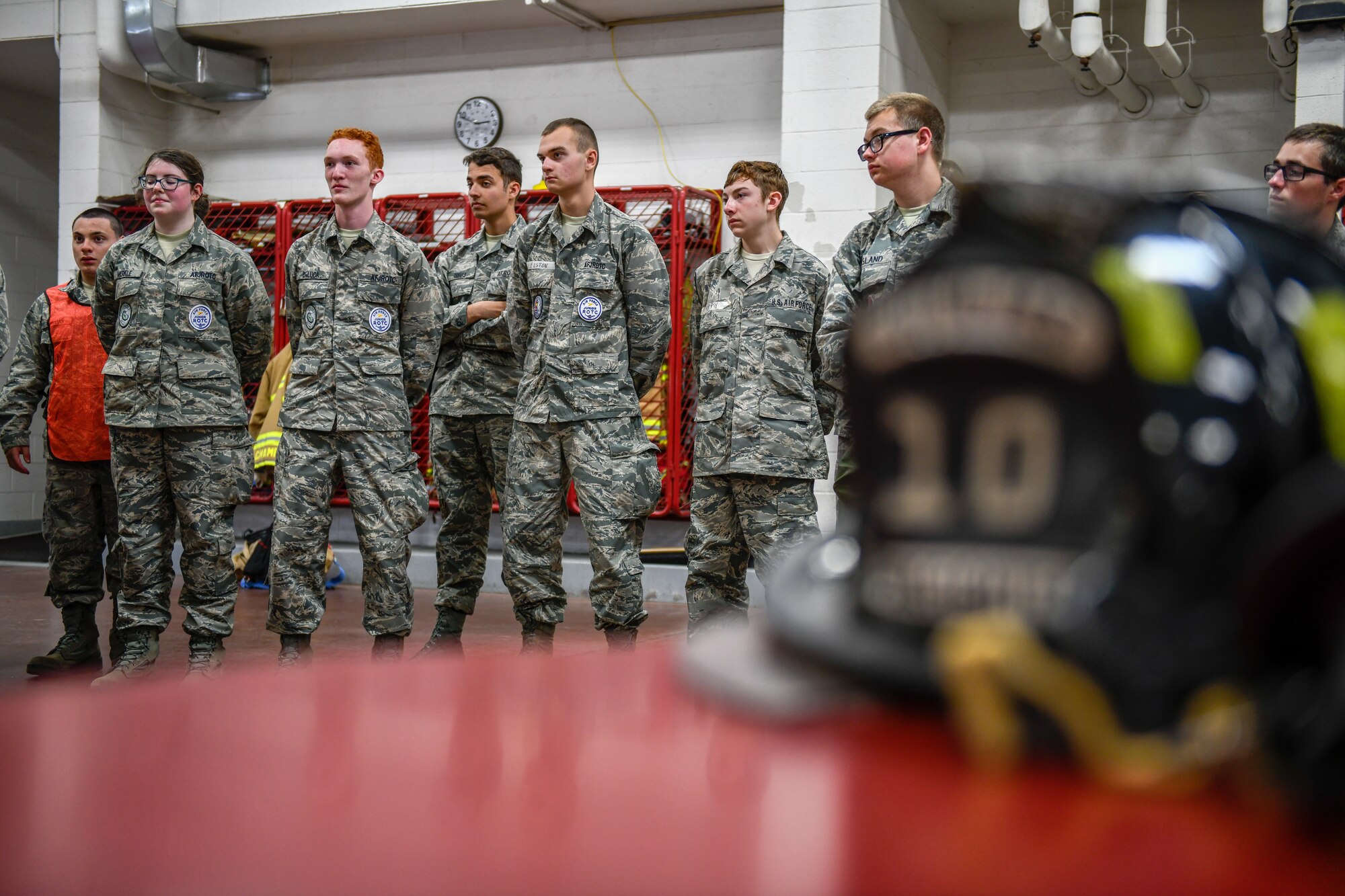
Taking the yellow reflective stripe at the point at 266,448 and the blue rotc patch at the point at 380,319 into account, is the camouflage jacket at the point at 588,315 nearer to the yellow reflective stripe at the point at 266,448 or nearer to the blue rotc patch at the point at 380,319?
the blue rotc patch at the point at 380,319

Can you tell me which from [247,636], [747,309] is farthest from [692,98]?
[247,636]

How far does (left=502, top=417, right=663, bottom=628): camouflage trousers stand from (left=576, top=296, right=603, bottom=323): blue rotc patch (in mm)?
331

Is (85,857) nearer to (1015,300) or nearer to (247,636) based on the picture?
(1015,300)

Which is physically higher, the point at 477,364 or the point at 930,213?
the point at 930,213

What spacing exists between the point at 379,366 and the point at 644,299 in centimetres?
86

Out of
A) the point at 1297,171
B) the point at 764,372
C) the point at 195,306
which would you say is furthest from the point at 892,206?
the point at 195,306

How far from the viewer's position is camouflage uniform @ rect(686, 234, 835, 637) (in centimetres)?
357

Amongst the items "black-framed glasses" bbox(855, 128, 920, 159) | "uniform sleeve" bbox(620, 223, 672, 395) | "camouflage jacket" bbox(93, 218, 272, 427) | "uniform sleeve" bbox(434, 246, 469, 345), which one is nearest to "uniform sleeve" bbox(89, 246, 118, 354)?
"camouflage jacket" bbox(93, 218, 272, 427)

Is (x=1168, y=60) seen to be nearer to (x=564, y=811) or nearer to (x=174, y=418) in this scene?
(x=174, y=418)

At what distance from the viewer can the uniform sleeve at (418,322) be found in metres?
3.68

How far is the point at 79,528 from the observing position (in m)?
3.99

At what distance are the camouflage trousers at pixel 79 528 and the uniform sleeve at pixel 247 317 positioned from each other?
0.67 metres

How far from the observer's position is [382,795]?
45 cm

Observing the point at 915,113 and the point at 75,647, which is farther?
the point at 75,647
